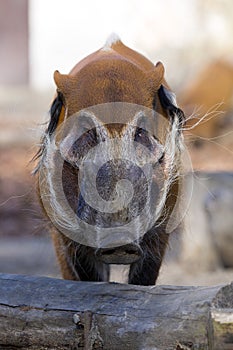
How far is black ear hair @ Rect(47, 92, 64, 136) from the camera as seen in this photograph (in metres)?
4.20

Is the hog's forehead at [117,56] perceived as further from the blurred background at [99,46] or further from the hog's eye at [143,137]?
the blurred background at [99,46]

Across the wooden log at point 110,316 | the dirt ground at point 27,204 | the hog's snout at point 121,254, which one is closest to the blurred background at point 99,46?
the dirt ground at point 27,204

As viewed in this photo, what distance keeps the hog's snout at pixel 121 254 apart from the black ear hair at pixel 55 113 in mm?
862

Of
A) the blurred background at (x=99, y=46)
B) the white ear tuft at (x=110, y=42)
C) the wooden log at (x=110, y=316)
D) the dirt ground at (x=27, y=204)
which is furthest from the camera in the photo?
the blurred background at (x=99, y=46)

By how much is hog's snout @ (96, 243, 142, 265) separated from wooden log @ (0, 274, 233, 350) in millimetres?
145

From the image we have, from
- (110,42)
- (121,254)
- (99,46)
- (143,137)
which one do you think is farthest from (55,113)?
(99,46)

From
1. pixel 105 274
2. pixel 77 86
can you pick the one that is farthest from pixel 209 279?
pixel 77 86

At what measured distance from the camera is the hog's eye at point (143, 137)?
393 centimetres

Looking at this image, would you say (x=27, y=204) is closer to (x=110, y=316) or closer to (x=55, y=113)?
(x=55, y=113)

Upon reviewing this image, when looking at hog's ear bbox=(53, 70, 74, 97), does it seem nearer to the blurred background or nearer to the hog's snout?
the hog's snout

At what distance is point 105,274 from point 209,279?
7.15 feet

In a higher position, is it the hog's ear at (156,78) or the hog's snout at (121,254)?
the hog's ear at (156,78)

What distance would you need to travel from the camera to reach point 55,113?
4215 millimetres

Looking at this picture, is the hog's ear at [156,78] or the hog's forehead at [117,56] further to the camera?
the hog's forehead at [117,56]
